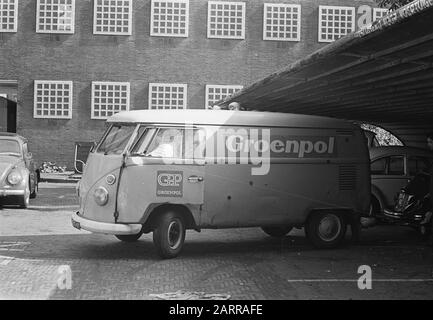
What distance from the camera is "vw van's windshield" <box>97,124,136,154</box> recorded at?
941 cm

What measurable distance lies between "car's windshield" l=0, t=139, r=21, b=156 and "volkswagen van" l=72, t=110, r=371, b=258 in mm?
6599

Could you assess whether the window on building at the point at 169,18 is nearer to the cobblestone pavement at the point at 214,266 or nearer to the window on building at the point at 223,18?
the window on building at the point at 223,18

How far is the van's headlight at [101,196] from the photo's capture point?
915 centimetres

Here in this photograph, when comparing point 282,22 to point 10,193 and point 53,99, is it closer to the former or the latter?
point 53,99

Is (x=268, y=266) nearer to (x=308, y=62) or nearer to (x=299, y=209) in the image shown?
(x=299, y=209)

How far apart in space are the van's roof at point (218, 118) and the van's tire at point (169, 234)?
1.42 metres

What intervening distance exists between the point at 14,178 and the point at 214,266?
7.67m

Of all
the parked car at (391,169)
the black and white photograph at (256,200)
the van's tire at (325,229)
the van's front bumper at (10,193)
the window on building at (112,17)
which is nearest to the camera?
the black and white photograph at (256,200)

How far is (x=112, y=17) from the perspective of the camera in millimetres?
30266

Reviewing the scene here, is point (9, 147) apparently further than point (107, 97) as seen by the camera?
No

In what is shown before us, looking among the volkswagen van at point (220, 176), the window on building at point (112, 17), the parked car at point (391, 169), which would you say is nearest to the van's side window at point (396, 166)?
the parked car at point (391, 169)

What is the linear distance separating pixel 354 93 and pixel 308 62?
355cm

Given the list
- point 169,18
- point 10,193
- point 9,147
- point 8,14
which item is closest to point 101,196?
point 10,193
